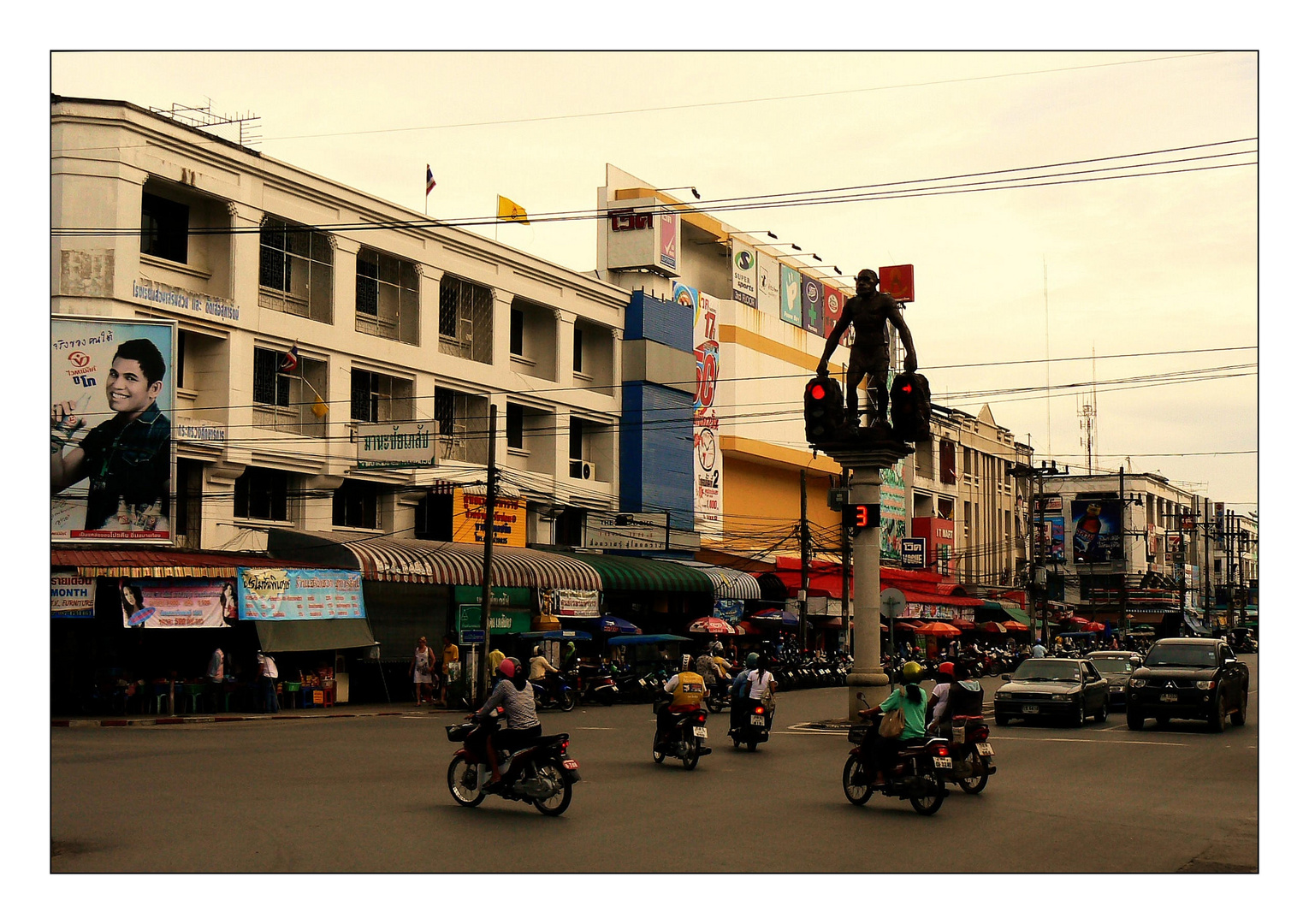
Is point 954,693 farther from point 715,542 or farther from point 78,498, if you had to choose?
point 715,542

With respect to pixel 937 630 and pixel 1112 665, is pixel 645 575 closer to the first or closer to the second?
pixel 1112 665

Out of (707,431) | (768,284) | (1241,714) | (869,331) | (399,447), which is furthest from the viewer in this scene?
(768,284)

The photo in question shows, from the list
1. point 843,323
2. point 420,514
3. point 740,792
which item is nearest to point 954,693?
point 740,792

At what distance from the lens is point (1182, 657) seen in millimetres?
27484

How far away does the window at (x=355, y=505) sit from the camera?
39094 millimetres

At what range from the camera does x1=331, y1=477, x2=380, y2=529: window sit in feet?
128

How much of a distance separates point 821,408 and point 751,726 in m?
5.32

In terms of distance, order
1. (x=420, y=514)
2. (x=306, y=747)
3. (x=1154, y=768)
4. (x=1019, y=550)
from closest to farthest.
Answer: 1. (x=1154, y=768)
2. (x=306, y=747)
3. (x=420, y=514)
4. (x=1019, y=550)

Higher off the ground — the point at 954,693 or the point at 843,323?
the point at 843,323

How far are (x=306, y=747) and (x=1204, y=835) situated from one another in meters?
14.0

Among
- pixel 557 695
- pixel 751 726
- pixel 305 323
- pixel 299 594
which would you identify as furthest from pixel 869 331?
pixel 305 323

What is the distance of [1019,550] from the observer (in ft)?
321

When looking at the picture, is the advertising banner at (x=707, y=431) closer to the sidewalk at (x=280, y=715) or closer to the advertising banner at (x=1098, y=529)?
the sidewalk at (x=280, y=715)

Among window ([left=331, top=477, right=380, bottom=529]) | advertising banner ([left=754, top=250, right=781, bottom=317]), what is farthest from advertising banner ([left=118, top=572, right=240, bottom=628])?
advertising banner ([left=754, top=250, right=781, bottom=317])
